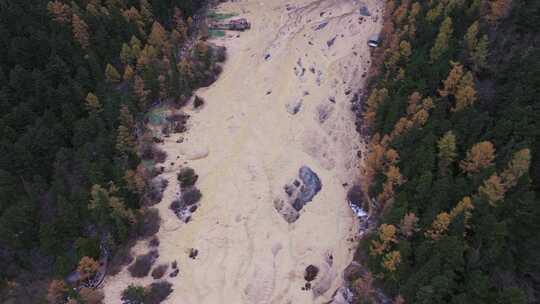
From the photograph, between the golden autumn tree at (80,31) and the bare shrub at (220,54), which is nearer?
the golden autumn tree at (80,31)

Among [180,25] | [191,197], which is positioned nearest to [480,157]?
[191,197]

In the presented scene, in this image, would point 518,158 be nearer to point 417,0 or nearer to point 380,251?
point 380,251

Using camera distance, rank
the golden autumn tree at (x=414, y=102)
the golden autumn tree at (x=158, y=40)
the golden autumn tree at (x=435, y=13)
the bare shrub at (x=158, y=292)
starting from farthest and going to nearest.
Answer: the golden autumn tree at (x=158, y=40), the golden autumn tree at (x=435, y=13), the golden autumn tree at (x=414, y=102), the bare shrub at (x=158, y=292)

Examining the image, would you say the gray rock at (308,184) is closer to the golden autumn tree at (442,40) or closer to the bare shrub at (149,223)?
the bare shrub at (149,223)

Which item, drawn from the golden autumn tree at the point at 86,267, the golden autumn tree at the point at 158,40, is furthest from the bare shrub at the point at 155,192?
the golden autumn tree at the point at 158,40

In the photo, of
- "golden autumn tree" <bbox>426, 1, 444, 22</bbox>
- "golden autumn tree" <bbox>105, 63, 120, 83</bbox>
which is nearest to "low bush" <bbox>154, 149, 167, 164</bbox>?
"golden autumn tree" <bbox>105, 63, 120, 83</bbox>

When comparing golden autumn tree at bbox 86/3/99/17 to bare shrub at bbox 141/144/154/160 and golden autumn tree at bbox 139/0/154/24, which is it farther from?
bare shrub at bbox 141/144/154/160

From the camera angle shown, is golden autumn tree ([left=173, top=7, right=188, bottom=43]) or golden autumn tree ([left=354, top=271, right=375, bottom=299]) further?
golden autumn tree ([left=173, top=7, right=188, bottom=43])
